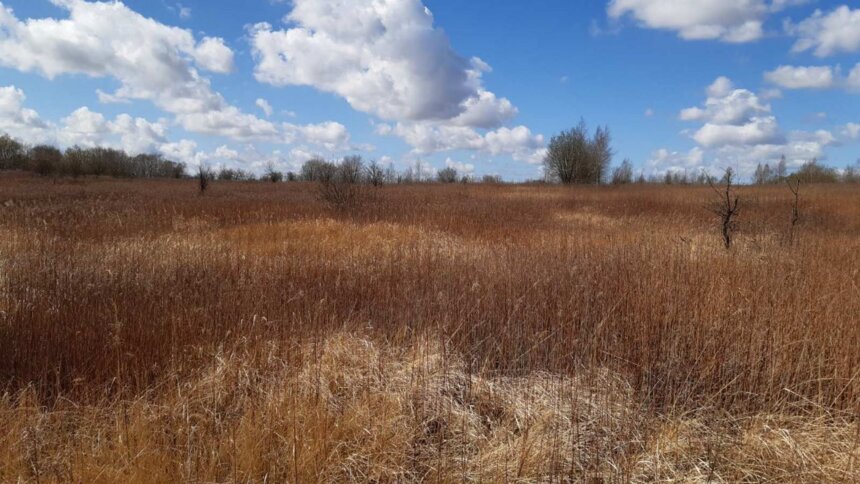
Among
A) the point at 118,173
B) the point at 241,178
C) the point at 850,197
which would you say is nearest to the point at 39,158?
the point at 118,173

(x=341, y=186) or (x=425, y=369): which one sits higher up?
(x=341, y=186)

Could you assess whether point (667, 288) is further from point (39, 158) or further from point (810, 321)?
point (39, 158)

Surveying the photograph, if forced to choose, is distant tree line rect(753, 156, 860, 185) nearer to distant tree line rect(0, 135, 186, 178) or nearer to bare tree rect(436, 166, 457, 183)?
bare tree rect(436, 166, 457, 183)

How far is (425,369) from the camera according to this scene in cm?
329

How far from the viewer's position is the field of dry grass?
2293 millimetres

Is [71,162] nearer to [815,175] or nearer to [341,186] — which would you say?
[341,186]

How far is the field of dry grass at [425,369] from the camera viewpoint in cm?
229

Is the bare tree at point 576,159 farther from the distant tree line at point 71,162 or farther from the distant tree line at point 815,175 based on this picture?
the distant tree line at point 71,162

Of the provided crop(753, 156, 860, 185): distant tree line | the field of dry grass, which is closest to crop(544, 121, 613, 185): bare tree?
→ crop(753, 156, 860, 185): distant tree line

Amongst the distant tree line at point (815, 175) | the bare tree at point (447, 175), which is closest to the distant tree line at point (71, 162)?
the bare tree at point (447, 175)

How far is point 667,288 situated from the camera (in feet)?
15.5

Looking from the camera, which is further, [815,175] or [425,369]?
[815,175]

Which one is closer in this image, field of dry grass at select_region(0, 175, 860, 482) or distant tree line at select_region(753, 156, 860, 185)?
field of dry grass at select_region(0, 175, 860, 482)

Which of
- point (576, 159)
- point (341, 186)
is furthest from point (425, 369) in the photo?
point (576, 159)
